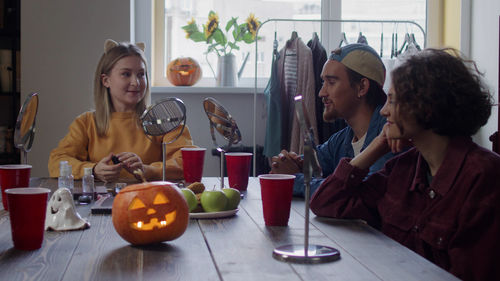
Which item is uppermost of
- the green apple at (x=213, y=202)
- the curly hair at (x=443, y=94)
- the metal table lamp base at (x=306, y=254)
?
the curly hair at (x=443, y=94)

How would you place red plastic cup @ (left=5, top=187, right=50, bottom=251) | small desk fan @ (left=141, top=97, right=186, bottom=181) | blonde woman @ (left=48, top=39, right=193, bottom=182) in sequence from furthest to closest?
blonde woman @ (left=48, top=39, right=193, bottom=182) → small desk fan @ (left=141, top=97, right=186, bottom=181) → red plastic cup @ (left=5, top=187, right=50, bottom=251)

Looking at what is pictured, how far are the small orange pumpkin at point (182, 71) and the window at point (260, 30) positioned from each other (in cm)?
20

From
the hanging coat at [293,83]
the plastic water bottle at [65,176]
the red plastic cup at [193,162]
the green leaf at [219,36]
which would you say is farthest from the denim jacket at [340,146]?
the green leaf at [219,36]

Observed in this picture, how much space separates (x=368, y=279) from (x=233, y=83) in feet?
10.5

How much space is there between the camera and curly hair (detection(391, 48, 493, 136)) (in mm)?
1384

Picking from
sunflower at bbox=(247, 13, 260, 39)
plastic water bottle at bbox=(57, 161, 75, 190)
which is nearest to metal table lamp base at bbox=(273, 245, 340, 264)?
plastic water bottle at bbox=(57, 161, 75, 190)

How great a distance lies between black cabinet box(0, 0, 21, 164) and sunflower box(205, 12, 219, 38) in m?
1.18

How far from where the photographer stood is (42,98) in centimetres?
357

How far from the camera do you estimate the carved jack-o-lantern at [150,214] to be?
1.12m

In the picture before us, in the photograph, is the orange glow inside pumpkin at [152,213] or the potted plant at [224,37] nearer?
the orange glow inside pumpkin at [152,213]

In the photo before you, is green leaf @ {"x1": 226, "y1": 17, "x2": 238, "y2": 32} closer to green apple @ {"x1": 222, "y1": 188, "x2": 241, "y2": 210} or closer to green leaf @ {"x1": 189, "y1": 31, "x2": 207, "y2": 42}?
green leaf @ {"x1": 189, "y1": 31, "x2": 207, "y2": 42}

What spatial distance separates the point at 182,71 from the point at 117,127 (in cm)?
148

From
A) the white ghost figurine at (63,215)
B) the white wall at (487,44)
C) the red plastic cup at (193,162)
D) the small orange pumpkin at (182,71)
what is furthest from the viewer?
the small orange pumpkin at (182,71)

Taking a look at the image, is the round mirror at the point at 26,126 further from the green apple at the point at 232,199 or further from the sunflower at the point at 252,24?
the sunflower at the point at 252,24
